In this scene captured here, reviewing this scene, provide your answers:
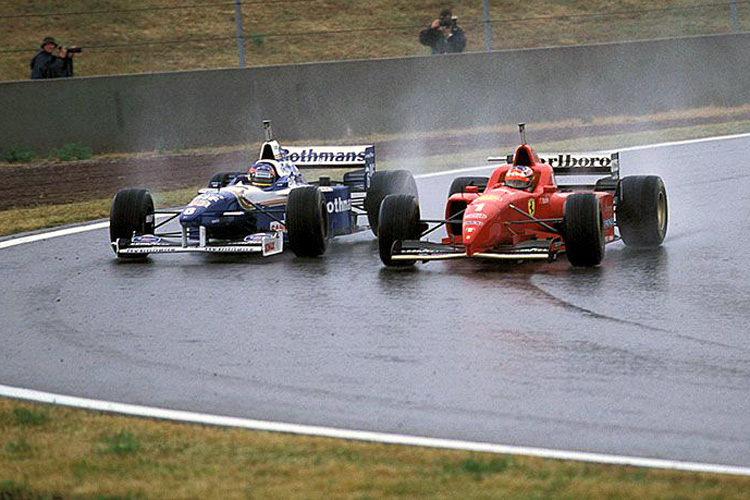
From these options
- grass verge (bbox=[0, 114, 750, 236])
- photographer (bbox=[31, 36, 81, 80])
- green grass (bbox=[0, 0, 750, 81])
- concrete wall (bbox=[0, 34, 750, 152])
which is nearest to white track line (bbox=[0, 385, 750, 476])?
grass verge (bbox=[0, 114, 750, 236])

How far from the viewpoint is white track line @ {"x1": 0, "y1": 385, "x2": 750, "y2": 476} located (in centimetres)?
652

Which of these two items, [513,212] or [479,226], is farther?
[513,212]

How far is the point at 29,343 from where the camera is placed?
994 cm

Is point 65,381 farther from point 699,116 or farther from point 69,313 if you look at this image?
point 699,116

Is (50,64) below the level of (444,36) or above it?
below

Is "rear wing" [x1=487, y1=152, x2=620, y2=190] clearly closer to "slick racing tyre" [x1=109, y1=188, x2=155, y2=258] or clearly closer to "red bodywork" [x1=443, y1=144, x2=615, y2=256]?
"red bodywork" [x1=443, y1=144, x2=615, y2=256]

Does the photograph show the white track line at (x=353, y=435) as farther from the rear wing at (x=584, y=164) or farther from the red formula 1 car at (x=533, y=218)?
the rear wing at (x=584, y=164)

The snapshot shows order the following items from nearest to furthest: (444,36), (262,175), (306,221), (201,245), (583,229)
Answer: (583,229), (306,221), (201,245), (262,175), (444,36)

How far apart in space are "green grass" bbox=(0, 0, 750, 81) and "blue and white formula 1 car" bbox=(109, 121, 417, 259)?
48.8ft

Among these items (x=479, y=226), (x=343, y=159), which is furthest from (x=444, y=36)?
(x=479, y=226)

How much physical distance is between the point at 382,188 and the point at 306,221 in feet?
4.59

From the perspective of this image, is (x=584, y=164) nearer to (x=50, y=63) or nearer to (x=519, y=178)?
(x=519, y=178)

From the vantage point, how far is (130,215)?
13648 mm

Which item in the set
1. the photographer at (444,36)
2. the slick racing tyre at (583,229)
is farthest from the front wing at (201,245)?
the photographer at (444,36)
